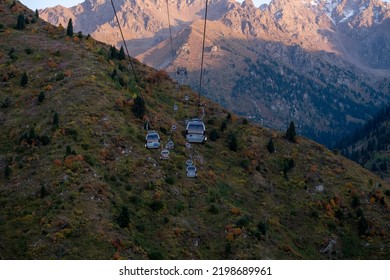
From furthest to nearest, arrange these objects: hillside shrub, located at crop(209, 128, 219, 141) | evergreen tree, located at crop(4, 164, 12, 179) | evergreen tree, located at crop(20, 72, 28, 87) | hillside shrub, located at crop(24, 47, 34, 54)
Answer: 1. hillside shrub, located at crop(24, 47, 34, 54)
2. hillside shrub, located at crop(209, 128, 219, 141)
3. evergreen tree, located at crop(20, 72, 28, 87)
4. evergreen tree, located at crop(4, 164, 12, 179)

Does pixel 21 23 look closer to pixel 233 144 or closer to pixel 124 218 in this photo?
pixel 233 144

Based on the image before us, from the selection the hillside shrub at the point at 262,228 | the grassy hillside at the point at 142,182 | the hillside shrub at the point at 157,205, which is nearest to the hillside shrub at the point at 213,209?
the grassy hillside at the point at 142,182

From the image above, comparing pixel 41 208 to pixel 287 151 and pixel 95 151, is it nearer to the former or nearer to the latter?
pixel 95 151

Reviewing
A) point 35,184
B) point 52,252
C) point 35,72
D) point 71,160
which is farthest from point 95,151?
point 35,72

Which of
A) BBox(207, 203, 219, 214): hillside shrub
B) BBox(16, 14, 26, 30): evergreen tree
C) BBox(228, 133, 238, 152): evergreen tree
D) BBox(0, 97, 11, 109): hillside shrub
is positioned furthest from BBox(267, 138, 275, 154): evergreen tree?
BBox(16, 14, 26, 30): evergreen tree

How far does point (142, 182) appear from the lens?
9425 cm

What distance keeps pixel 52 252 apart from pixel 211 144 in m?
58.6

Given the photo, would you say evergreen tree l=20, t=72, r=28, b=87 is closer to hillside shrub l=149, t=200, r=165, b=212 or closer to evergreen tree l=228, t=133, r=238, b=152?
evergreen tree l=228, t=133, r=238, b=152

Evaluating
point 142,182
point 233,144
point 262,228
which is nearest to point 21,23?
point 233,144

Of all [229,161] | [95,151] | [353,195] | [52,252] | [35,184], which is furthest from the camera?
[229,161]

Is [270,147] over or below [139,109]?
below

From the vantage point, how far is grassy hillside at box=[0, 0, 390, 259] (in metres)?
76.9
